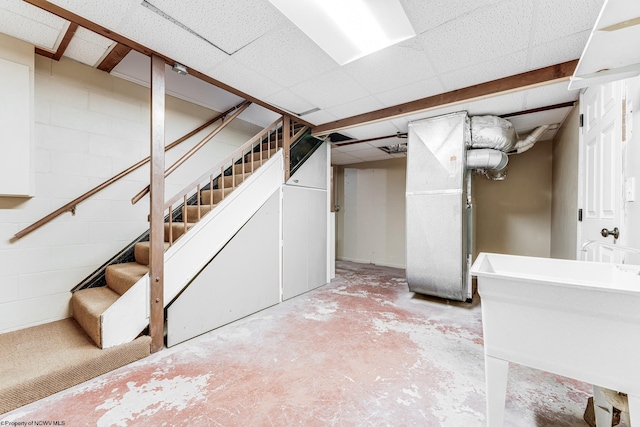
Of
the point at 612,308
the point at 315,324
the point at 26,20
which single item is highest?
the point at 26,20

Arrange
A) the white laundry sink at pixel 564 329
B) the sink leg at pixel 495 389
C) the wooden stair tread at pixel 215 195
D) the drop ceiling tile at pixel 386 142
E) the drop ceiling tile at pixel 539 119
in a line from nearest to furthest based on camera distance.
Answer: the white laundry sink at pixel 564 329, the sink leg at pixel 495 389, the wooden stair tread at pixel 215 195, the drop ceiling tile at pixel 539 119, the drop ceiling tile at pixel 386 142

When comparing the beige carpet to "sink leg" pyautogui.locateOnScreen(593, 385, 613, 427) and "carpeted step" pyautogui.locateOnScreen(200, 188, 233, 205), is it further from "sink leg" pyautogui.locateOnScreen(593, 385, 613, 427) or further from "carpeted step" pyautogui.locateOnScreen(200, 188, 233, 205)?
"sink leg" pyautogui.locateOnScreen(593, 385, 613, 427)

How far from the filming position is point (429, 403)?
62.0 inches

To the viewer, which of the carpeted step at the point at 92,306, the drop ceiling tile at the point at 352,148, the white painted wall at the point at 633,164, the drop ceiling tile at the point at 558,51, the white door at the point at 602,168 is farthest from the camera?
the drop ceiling tile at the point at 352,148

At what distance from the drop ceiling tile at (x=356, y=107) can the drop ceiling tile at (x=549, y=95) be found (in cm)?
151

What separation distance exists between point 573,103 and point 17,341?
5.71 m

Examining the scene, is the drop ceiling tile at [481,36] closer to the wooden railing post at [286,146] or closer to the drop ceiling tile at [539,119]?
the drop ceiling tile at [539,119]

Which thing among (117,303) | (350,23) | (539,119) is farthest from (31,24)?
(539,119)

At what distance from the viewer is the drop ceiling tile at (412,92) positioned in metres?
2.55

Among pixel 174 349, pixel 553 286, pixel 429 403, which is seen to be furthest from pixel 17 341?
pixel 553 286

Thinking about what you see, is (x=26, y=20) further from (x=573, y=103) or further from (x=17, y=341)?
(x=573, y=103)

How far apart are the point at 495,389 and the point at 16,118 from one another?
3863mm

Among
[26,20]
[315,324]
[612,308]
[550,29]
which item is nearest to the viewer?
[612,308]

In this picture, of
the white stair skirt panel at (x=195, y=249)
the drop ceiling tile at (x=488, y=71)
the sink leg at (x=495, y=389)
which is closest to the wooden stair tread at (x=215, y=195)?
the white stair skirt panel at (x=195, y=249)
